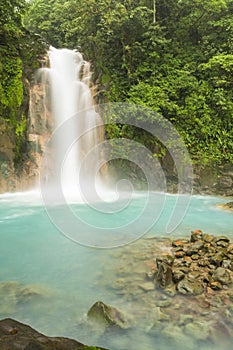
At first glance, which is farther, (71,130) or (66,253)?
(71,130)

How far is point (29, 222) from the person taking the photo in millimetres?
7047

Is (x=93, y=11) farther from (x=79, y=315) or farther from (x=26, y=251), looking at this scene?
(x=79, y=315)

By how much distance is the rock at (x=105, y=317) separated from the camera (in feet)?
9.70

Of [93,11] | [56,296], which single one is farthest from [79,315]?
[93,11]

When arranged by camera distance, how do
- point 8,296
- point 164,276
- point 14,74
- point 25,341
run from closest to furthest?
point 25,341 → point 8,296 → point 164,276 → point 14,74

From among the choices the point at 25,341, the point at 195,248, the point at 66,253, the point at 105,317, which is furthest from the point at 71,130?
the point at 25,341

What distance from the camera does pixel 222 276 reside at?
3809 millimetres

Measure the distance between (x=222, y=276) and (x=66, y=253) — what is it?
2.72m

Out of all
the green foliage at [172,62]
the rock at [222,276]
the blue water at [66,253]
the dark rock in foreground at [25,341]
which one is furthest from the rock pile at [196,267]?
the green foliage at [172,62]

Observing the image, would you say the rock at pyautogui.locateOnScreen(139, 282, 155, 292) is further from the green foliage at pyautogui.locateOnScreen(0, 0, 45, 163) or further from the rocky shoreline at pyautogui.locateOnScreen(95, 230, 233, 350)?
the green foliage at pyautogui.locateOnScreen(0, 0, 45, 163)

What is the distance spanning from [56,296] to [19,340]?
1514 mm

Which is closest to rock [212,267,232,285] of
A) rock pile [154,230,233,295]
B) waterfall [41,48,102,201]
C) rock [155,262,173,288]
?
rock pile [154,230,233,295]

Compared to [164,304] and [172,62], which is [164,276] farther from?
[172,62]

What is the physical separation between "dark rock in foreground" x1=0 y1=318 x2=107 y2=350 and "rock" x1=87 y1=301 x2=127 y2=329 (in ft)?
2.34
